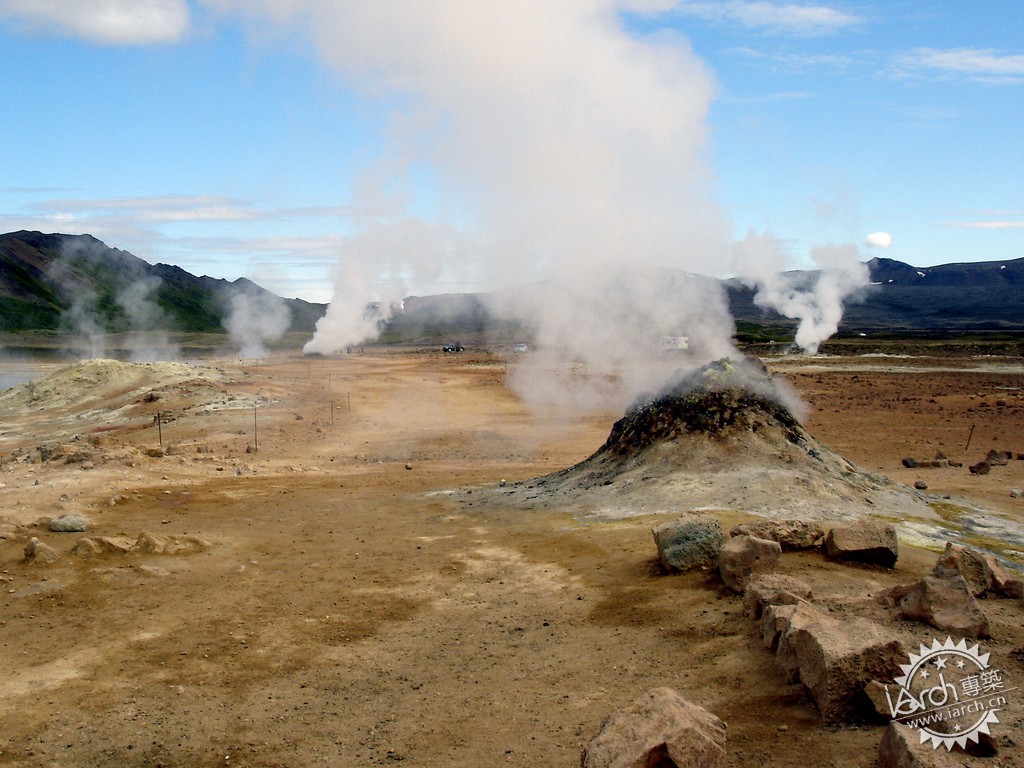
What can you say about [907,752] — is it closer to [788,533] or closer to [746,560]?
[746,560]

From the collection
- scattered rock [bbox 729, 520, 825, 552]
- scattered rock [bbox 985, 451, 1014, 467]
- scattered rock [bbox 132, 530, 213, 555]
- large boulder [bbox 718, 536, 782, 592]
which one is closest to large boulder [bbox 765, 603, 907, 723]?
large boulder [bbox 718, 536, 782, 592]

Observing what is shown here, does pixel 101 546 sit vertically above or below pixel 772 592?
below

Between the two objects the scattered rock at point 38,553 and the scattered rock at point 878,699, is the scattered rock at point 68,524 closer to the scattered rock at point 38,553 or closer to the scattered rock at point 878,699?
the scattered rock at point 38,553

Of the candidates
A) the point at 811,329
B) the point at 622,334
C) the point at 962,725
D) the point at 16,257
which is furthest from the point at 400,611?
the point at 16,257

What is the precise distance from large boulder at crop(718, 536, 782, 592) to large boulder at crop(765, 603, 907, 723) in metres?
2.77

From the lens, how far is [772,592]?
8.48 metres

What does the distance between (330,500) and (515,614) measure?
873cm

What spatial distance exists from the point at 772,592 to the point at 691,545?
228 cm

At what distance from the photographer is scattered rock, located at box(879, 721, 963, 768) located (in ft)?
15.7

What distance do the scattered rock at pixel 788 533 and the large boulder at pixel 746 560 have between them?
0.86 m

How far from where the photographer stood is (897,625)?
25.1 ft

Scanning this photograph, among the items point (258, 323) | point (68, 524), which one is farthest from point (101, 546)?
point (258, 323)

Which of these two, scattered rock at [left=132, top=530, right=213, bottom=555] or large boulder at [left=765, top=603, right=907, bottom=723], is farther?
scattered rock at [left=132, top=530, right=213, bottom=555]

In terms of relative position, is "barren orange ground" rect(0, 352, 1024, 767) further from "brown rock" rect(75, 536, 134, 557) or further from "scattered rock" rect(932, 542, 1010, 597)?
"scattered rock" rect(932, 542, 1010, 597)
